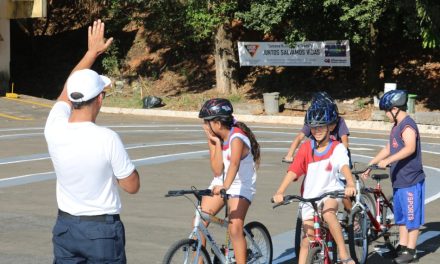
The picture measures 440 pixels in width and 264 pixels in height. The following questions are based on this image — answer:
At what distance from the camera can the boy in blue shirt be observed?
8.12m

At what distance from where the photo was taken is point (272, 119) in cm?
2706

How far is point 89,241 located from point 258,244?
10.1 ft

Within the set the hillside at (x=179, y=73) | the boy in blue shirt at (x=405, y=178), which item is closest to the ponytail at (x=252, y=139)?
the boy in blue shirt at (x=405, y=178)

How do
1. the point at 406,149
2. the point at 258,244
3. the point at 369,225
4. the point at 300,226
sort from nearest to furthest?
the point at 258,244
the point at 300,226
the point at 406,149
the point at 369,225

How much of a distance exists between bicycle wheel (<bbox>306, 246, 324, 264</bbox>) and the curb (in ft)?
56.9

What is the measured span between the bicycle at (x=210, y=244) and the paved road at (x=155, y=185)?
82 centimetres

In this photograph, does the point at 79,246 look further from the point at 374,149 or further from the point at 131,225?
the point at 374,149

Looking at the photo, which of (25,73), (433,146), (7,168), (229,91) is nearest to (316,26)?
(229,91)

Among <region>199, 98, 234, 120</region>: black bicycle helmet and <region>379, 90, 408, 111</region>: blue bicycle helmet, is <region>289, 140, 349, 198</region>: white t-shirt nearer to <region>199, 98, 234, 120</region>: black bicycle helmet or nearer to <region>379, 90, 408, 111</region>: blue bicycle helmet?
<region>199, 98, 234, 120</region>: black bicycle helmet

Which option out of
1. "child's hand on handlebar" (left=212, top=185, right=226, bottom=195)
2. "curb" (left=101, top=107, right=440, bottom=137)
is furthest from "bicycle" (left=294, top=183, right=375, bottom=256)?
"curb" (left=101, top=107, right=440, bottom=137)

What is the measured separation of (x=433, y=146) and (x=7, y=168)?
10.5 m

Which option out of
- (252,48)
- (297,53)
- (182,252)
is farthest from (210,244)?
(252,48)

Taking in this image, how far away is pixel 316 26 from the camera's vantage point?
2791 centimetres

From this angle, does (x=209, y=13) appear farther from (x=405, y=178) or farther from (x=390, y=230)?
(x=405, y=178)
